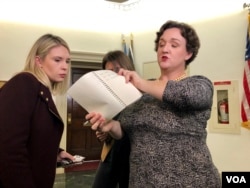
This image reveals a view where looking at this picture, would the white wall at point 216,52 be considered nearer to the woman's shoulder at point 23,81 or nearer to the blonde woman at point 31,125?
the blonde woman at point 31,125

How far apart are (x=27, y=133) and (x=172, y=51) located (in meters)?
0.62

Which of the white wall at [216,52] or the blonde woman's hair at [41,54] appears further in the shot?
the white wall at [216,52]

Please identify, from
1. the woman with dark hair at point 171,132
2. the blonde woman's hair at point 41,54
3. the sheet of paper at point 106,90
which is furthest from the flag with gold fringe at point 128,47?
the sheet of paper at point 106,90

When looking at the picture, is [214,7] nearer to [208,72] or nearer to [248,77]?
[208,72]

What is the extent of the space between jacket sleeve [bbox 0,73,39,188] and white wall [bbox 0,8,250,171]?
2.51m

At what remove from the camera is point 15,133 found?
3.35ft

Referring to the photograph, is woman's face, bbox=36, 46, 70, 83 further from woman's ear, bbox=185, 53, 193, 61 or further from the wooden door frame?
the wooden door frame

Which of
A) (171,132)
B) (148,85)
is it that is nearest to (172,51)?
(148,85)

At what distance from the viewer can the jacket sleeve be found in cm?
102

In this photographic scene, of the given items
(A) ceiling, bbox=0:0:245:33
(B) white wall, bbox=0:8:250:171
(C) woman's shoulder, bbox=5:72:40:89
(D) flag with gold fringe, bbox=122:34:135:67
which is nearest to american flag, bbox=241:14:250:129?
(B) white wall, bbox=0:8:250:171

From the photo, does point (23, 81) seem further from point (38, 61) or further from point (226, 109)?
point (226, 109)

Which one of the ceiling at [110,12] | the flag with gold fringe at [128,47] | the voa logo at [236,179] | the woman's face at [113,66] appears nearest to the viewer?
the voa logo at [236,179]

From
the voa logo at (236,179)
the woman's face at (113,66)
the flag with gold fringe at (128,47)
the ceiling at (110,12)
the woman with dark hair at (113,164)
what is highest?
the ceiling at (110,12)

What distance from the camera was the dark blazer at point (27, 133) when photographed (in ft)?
3.34
